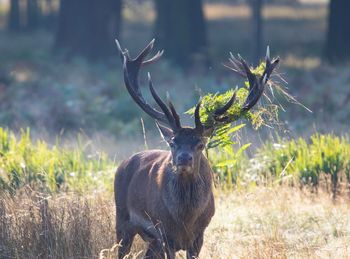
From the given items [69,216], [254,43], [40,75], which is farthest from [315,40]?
[69,216]

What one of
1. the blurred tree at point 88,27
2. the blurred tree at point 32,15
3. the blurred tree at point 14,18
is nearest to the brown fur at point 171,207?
the blurred tree at point 88,27

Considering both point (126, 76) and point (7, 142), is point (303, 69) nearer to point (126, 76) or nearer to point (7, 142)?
point (7, 142)

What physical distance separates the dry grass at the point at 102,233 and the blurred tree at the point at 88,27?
21740 mm

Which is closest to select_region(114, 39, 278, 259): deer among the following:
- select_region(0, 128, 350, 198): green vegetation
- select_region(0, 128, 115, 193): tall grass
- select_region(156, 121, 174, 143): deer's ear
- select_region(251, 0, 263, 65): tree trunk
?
select_region(156, 121, 174, 143): deer's ear

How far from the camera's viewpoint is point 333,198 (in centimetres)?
1238

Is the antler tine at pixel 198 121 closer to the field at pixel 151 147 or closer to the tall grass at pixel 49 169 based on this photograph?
the field at pixel 151 147

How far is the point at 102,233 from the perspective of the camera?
388 inches

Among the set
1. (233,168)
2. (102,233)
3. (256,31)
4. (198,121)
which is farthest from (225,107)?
(256,31)

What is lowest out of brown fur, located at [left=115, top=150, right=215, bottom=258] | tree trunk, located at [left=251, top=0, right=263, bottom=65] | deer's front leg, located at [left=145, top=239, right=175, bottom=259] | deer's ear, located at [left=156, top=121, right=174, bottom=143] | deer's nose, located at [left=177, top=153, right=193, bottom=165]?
tree trunk, located at [left=251, top=0, right=263, bottom=65]

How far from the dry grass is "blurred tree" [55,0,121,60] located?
856 inches

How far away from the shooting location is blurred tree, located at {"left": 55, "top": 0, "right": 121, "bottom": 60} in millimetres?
32375

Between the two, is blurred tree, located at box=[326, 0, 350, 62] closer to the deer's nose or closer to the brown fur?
the brown fur

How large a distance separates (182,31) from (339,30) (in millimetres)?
4928

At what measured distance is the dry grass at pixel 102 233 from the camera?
947 cm
